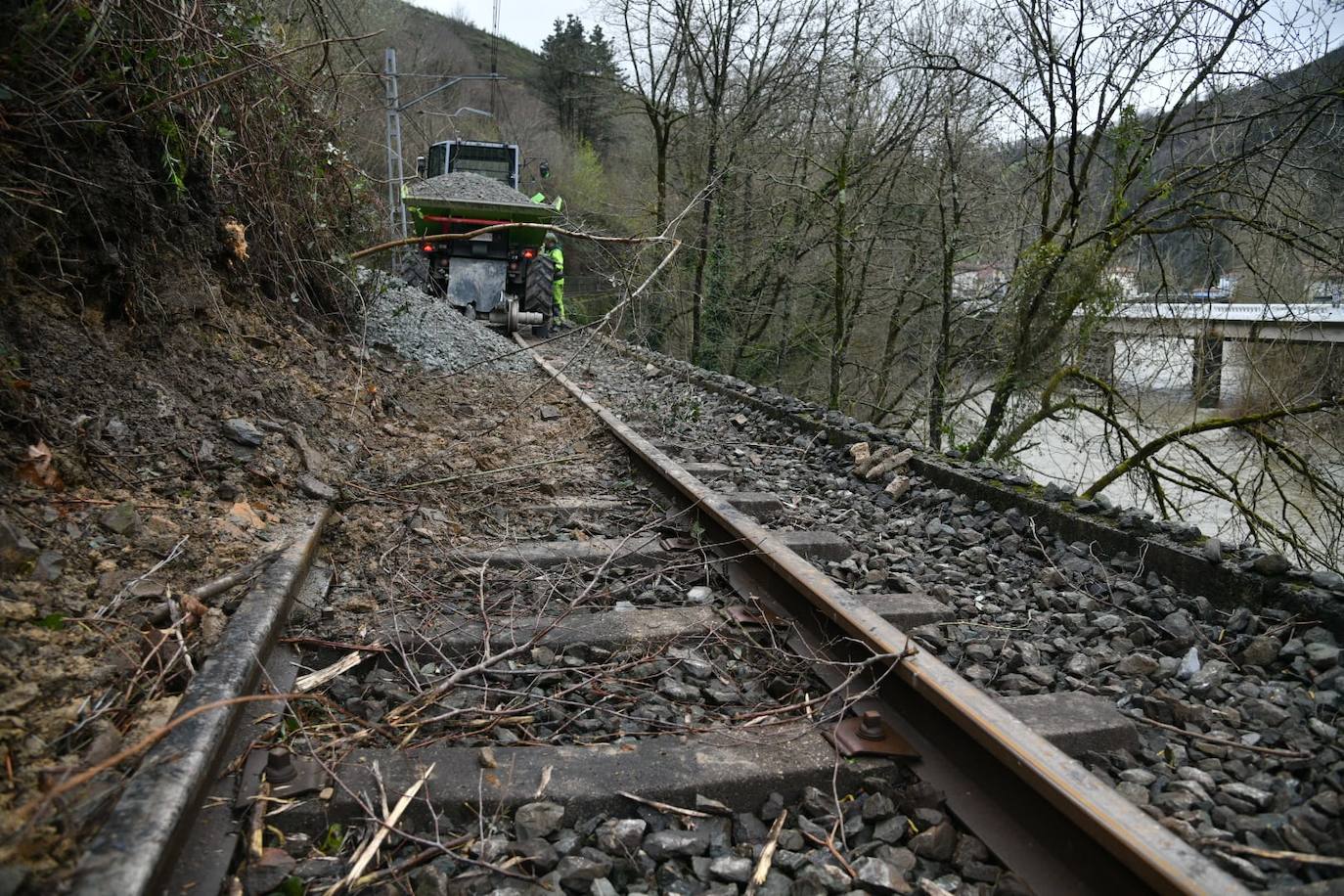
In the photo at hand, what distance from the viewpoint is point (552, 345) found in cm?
1216

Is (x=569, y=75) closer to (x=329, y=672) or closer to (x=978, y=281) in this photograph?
(x=978, y=281)

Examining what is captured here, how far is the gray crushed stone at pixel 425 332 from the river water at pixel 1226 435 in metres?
5.87

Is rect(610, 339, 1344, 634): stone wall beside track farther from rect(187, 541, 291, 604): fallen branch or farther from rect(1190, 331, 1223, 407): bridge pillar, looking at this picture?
rect(1190, 331, 1223, 407): bridge pillar

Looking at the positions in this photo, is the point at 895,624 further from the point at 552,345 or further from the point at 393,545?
the point at 552,345

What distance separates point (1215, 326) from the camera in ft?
25.9

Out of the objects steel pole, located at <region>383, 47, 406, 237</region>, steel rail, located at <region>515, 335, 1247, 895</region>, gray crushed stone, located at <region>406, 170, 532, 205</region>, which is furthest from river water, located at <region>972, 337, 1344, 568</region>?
gray crushed stone, located at <region>406, 170, 532, 205</region>

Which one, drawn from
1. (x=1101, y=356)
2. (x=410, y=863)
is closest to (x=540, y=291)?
(x=1101, y=356)

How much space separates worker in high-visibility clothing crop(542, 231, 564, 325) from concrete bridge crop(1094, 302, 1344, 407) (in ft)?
25.3

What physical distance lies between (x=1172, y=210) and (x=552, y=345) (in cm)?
793

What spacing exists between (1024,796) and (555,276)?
40.7ft

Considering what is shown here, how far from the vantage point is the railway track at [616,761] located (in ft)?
5.60

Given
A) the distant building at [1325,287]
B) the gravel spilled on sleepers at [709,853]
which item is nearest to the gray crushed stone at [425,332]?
the gravel spilled on sleepers at [709,853]

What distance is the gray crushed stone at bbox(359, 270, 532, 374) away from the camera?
26.1ft

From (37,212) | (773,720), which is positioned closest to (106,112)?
(37,212)
